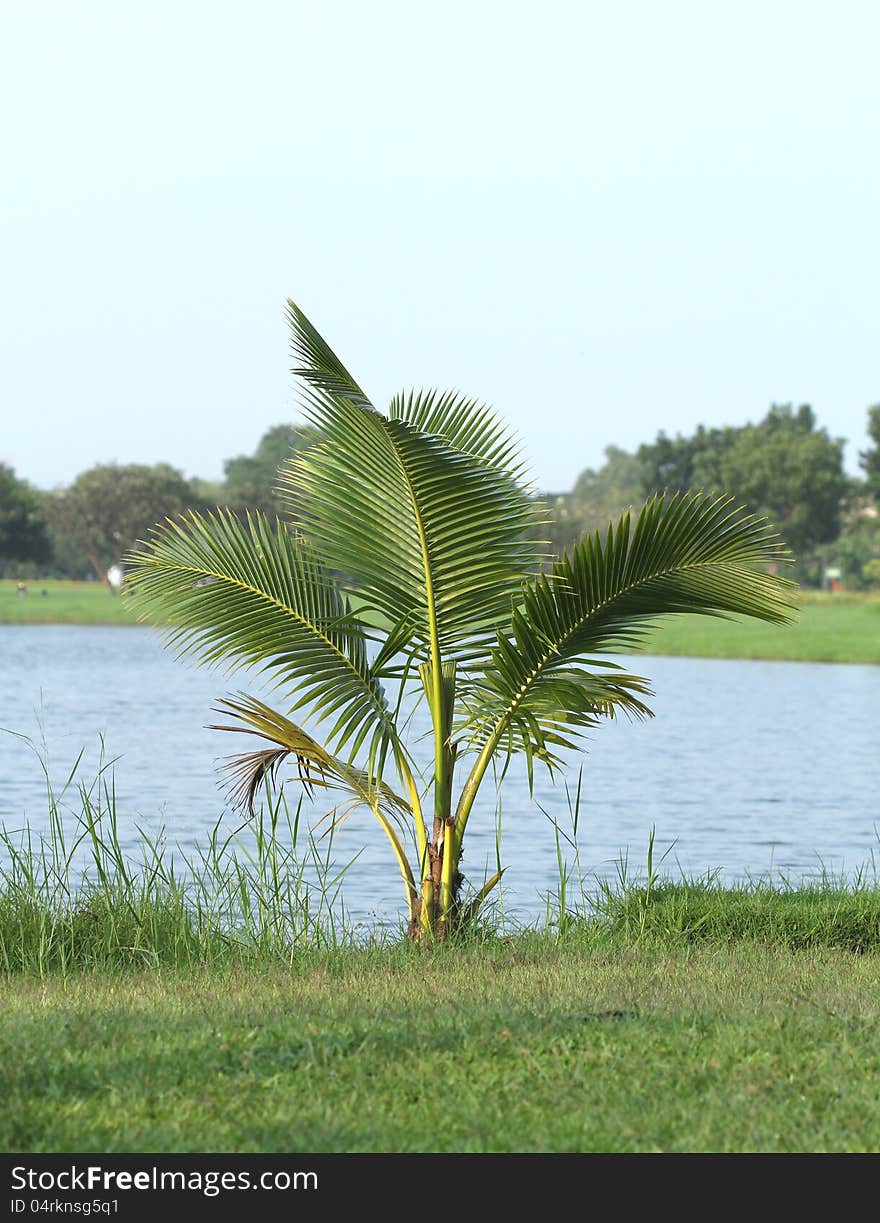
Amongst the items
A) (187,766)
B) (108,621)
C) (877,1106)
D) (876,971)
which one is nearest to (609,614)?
Answer: (876,971)

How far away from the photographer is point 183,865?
1512 centimetres

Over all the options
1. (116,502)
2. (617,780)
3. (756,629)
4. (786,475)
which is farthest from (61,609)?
(617,780)

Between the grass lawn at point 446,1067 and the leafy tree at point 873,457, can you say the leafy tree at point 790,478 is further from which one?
the grass lawn at point 446,1067

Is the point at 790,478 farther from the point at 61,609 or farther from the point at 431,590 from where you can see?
the point at 431,590

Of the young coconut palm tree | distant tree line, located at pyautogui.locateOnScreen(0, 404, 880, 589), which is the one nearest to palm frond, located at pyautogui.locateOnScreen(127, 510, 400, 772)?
the young coconut palm tree

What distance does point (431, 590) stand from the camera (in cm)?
957

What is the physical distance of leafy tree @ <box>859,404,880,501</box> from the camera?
95688 mm

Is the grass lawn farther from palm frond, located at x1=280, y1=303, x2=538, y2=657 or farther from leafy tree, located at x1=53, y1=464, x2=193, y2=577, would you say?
leafy tree, located at x1=53, y1=464, x2=193, y2=577

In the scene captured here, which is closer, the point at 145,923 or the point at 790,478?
the point at 145,923

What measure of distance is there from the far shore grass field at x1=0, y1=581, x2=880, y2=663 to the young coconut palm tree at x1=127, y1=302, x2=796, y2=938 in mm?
30996

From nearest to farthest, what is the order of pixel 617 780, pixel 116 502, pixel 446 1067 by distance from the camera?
pixel 446 1067 → pixel 617 780 → pixel 116 502

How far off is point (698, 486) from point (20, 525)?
129 feet

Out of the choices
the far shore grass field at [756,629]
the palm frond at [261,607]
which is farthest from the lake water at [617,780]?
the far shore grass field at [756,629]
